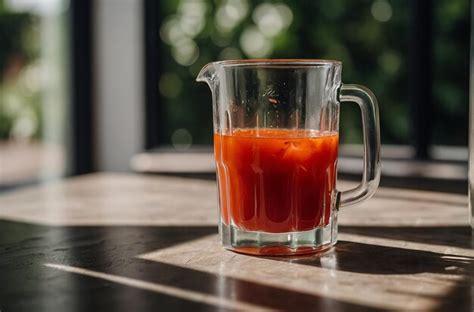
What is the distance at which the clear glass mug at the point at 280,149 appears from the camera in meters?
0.76

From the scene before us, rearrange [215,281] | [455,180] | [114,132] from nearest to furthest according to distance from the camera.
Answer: [215,281] → [455,180] → [114,132]

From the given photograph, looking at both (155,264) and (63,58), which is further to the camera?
(63,58)

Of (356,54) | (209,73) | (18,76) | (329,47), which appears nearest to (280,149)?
(209,73)

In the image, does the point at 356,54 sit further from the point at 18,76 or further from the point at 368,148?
the point at 368,148

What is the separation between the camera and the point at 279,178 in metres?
0.77

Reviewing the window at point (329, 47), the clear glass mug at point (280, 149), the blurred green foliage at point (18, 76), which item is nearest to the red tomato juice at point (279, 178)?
the clear glass mug at point (280, 149)

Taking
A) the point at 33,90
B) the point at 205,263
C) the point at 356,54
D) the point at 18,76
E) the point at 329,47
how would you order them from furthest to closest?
the point at 356,54 → the point at 329,47 → the point at 33,90 → the point at 18,76 → the point at 205,263

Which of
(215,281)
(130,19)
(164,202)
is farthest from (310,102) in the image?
(130,19)

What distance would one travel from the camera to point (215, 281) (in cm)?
66

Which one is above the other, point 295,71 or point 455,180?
point 295,71

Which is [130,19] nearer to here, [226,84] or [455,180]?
[455,180]

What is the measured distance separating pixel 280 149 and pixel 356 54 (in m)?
3.16

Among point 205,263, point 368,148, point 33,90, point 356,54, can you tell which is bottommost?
point 205,263

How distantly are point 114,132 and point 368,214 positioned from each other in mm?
1775
